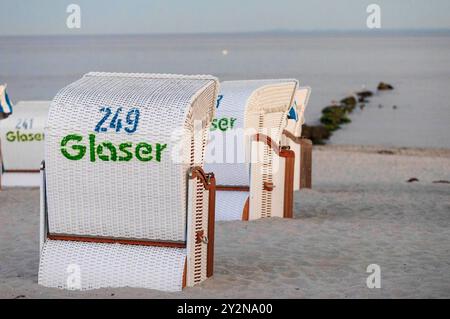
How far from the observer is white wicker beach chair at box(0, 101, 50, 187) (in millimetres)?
16641

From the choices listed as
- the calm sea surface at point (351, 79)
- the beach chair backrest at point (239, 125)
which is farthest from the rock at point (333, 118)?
the beach chair backrest at point (239, 125)

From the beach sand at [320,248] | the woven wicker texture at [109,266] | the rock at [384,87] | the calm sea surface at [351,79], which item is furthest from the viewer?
the rock at [384,87]

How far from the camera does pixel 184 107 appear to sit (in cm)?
803

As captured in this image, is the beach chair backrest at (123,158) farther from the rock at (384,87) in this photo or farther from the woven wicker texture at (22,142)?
the rock at (384,87)

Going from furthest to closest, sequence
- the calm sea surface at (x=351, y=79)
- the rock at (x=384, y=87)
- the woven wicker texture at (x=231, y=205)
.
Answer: the rock at (x=384, y=87)
the calm sea surface at (x=351, y=79)
the woven wicker texture at (x=231, y=205)

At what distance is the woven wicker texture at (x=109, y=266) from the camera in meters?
8.16

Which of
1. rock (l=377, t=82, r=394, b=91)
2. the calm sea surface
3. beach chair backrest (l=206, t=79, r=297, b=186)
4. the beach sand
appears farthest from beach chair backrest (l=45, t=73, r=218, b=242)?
rock (l=377, t=82, r=394, b=91)

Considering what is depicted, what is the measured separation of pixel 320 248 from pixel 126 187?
3.03 metres

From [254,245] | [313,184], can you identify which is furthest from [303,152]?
[254,245]

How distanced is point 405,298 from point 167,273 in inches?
76.0

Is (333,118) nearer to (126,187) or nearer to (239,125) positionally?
(239,125)

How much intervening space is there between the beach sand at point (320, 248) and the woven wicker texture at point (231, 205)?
0.86 ft

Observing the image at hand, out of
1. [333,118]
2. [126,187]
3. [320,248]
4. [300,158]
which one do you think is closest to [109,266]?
[126,187]

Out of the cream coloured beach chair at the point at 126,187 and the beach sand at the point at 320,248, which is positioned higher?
the cream coloured beach chair at the point at 126,187
